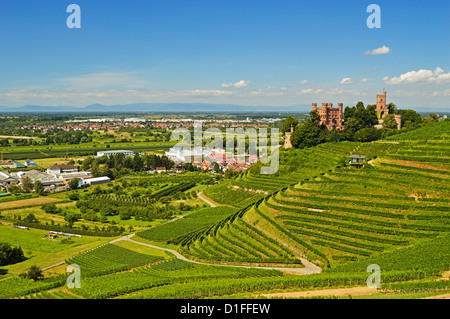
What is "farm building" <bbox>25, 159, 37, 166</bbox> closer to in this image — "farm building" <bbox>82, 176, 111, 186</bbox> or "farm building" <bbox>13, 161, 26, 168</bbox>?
"farm building" <bbox>13, 161, 26, 168</bbox>

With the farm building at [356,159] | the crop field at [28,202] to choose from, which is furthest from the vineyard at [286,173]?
the crop field at [28,202]

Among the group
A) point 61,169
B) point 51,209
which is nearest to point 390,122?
point 51,209

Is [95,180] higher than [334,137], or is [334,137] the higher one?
[334,137]

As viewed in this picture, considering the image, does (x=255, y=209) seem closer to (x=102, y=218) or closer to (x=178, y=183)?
(x=102, y=218)

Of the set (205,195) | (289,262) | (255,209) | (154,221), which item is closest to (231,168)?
(205,195)

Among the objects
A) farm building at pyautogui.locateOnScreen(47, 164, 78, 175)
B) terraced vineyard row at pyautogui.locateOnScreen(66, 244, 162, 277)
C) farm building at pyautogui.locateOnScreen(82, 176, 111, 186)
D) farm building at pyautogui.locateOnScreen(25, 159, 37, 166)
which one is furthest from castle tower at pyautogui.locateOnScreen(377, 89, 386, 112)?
farm building at pyautogui.locateOnScreen(25, 159, 37, 166)

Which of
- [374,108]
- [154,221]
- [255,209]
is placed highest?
[374,108]

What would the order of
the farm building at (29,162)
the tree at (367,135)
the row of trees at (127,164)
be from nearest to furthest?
1. the tree at (367,135)
2. the row of trees at (127,164)
3. the farm building at (29,162)

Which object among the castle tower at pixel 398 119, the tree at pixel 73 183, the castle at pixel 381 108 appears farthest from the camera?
the tree at pixel 73 183

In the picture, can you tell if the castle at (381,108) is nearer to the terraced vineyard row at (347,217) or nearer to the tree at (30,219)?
the terraced vineyard row at (347,217)

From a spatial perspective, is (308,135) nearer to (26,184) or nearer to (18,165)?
(26,184)

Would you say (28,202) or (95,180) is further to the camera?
(95,180)
